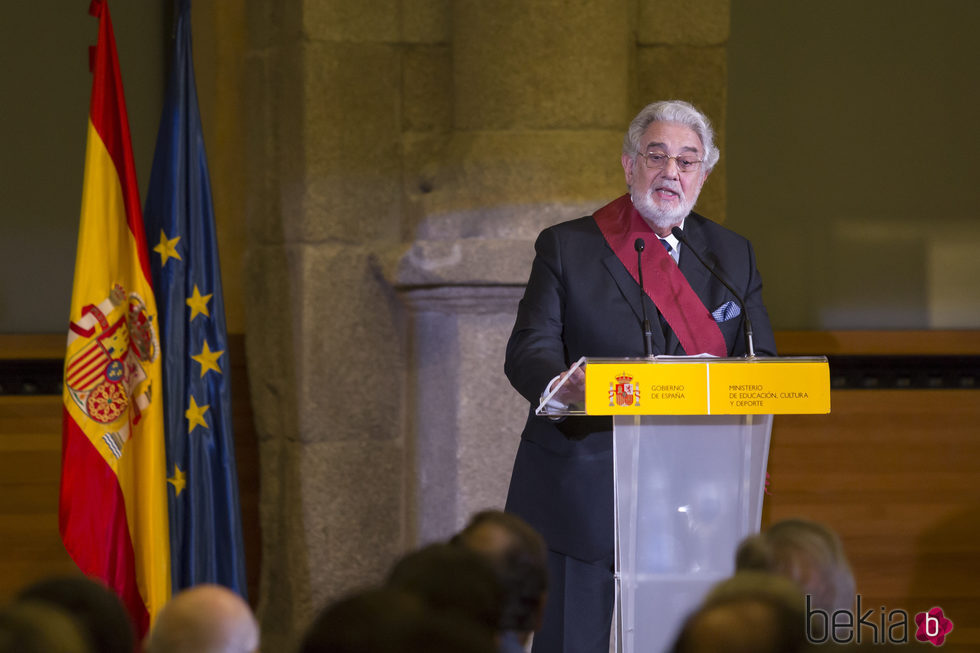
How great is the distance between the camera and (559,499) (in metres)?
2.75

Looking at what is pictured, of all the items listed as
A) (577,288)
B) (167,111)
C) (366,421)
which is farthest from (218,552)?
(577,288)

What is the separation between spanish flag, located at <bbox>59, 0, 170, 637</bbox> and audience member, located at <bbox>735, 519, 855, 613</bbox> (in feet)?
7.36

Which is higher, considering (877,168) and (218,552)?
(877,168)

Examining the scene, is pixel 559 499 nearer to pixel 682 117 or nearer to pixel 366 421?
pixel 682 117

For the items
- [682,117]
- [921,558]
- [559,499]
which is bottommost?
[921,558]

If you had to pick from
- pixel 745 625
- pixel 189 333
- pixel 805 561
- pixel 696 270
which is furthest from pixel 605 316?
pixel 745 625

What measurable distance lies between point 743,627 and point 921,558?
3.95 m

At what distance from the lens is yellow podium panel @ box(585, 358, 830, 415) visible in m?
2.22

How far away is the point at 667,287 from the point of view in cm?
277

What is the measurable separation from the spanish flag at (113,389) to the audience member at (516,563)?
2041mm

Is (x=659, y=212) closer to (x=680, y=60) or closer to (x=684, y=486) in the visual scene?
(x=684, y=486)

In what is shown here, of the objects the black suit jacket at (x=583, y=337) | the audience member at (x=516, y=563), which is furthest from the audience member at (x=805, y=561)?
the black suit jacket at (x=583, y=337)

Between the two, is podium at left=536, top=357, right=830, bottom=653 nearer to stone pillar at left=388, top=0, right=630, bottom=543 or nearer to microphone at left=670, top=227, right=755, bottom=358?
microphone at left=670, top=227, right=755, bottom=358

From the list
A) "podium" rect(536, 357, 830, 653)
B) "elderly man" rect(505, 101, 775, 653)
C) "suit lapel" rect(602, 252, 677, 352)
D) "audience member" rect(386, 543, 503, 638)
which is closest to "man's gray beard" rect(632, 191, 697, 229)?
"elderly man" rect(505, 101, 775, 653)
